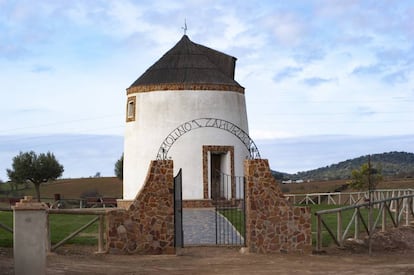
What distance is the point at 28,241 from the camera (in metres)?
14.5

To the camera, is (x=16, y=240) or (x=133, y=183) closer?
(x=16, y=240)

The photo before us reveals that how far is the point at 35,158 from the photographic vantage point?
183 feet

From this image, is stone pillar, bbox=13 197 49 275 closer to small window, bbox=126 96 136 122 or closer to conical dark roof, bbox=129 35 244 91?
conical dark roof, bbox=129 35 244 91

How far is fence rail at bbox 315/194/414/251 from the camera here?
843 inches

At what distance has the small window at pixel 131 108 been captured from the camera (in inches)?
1500

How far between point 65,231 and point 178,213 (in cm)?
577

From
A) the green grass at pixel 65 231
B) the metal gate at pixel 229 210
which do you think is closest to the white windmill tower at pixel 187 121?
the metal gate at pixel 229 210

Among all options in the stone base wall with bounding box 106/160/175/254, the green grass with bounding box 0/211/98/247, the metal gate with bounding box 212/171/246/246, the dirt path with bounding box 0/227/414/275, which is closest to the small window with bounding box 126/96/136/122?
the metal gate with bounding box 212/171/246/246

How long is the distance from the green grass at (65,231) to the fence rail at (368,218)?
19.8 ft

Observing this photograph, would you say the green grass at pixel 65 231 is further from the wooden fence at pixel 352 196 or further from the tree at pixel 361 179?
the tree at pixel 361 179

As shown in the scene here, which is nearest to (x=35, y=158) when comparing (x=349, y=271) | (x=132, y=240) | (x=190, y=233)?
(x=190, y=233)

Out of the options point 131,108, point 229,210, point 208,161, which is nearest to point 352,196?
point 208,161

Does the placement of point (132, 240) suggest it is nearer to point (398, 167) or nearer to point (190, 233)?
point (190, 233)

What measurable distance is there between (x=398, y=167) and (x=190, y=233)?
8184 cm
